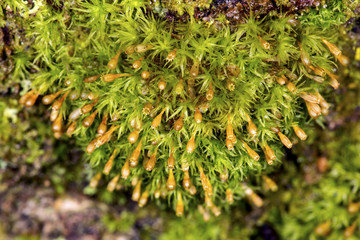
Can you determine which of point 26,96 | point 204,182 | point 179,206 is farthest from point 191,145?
point 26,96

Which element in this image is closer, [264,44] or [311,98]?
[264,44]

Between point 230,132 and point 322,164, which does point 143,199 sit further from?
point 322,164

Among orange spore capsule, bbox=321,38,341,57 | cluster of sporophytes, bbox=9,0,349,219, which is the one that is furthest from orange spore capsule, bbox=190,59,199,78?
orange spore capsule, bbox=321,38,341,57

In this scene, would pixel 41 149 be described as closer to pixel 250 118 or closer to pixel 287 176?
pixel 250 118

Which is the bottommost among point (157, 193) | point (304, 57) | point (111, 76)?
point (157, 193)

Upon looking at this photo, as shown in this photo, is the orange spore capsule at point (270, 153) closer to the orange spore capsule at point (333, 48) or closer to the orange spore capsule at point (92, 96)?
the orange spore capsule at point (333, 48)

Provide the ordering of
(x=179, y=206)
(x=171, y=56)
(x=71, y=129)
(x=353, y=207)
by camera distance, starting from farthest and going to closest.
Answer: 1. (x=353, y=207)
2. (x=179, y=206)
3. (x=71, y=129)
4. (x=171, y=56)

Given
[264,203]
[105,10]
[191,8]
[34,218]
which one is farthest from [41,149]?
[264,203]

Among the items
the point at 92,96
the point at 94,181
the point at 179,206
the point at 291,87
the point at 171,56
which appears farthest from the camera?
the point at 94,181

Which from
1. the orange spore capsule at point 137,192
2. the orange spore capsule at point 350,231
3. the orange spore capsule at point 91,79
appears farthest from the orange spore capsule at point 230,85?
the orange spore capsule at point 350,231
